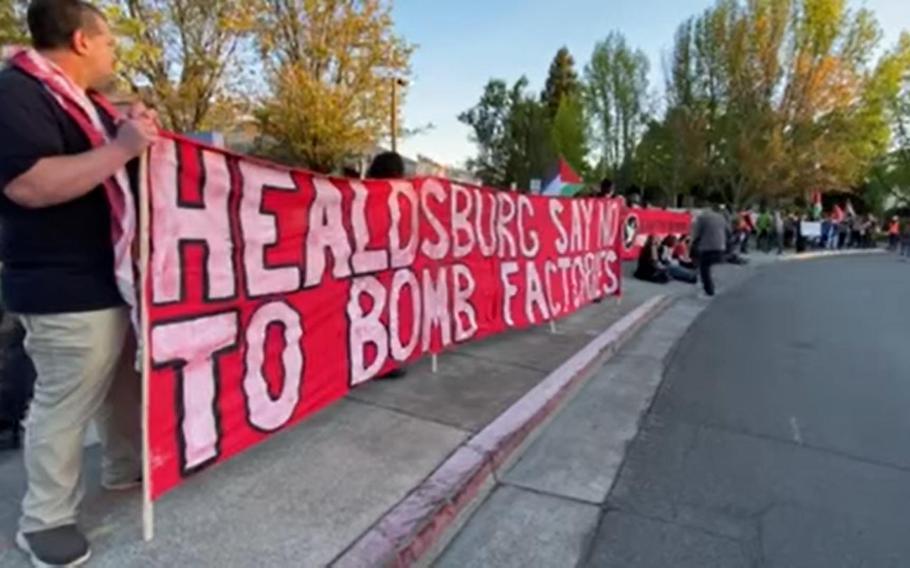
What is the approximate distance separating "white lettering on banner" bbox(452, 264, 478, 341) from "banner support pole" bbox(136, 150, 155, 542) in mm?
3323

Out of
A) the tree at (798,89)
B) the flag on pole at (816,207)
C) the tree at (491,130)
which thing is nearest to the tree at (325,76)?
the tree at (798,89)

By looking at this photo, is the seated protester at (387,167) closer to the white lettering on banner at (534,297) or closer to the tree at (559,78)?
the white lettering on banner at (534,297)

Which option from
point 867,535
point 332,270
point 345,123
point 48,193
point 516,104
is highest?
point 516,104

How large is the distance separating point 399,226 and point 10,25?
37.2 feet

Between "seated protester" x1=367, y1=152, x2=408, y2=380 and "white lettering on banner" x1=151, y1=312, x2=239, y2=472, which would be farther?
"seated protester" x1=367, y1=152, x2=408, y2=380

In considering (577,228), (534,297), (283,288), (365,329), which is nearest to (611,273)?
(577,228)

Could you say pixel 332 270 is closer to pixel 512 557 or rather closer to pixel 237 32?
pixel 512 557

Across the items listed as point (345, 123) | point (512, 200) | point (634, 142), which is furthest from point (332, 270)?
point (634, 142)

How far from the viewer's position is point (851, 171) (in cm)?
3019

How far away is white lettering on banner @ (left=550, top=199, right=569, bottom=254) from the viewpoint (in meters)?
7.61

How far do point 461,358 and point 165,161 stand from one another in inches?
147

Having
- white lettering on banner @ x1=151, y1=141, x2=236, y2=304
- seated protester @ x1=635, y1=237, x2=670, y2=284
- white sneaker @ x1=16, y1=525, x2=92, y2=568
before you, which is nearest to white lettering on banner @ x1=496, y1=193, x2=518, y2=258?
white lettering on banner @ x1=151, y1=141, x2=236, y2=304

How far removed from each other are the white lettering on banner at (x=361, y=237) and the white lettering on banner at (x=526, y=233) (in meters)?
2.64

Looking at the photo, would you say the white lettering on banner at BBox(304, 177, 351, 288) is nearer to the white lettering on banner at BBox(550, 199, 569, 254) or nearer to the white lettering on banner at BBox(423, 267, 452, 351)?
the white lettering on banner at BBox(423, 267, 452, 351)
